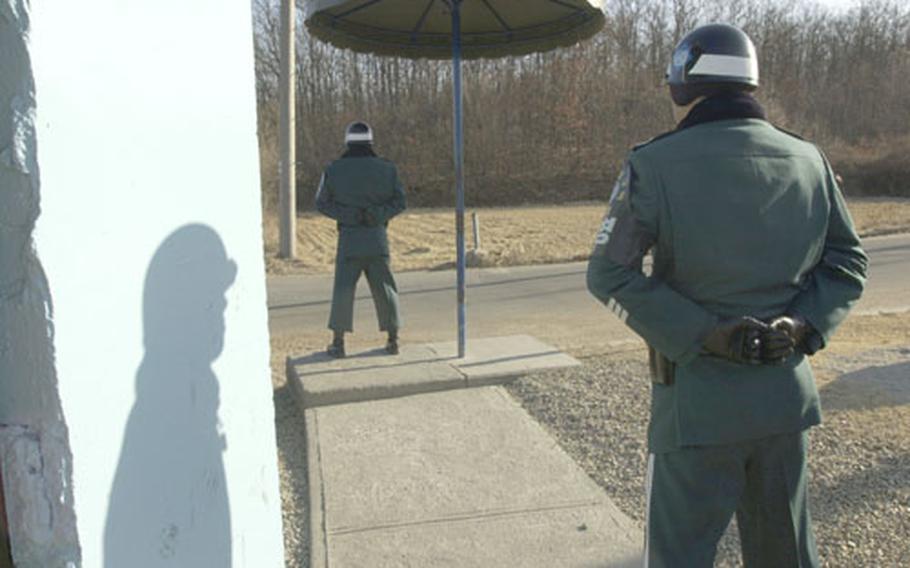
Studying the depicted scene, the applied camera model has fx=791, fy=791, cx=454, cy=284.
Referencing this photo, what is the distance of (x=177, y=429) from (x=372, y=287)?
16.1 feet

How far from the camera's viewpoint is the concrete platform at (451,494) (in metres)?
3.33

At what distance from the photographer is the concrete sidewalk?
3354 millimetres

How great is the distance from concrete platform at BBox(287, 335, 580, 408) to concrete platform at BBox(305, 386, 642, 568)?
6.2 inches

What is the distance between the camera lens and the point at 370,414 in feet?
17.1

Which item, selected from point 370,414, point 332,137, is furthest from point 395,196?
point 332,137

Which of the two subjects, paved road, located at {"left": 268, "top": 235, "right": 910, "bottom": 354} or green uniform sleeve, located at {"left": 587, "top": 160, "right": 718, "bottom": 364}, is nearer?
green uniform sleeve, located at {"left": 587, "top": 160, "right": 718, "bottom": 364}

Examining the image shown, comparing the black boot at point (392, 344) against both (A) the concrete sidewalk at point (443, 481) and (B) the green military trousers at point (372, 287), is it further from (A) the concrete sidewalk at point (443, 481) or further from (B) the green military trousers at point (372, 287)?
(A) the concrete sidewalk at point (443, 481)

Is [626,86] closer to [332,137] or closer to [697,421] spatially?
[332,137]

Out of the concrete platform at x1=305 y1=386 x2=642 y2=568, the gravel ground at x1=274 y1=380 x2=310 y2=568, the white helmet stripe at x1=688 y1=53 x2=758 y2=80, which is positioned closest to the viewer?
the white helmet stripe at x1=688 y1=53 x2=758 y2=80

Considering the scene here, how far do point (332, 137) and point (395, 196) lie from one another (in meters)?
40.0

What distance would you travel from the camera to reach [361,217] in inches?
248

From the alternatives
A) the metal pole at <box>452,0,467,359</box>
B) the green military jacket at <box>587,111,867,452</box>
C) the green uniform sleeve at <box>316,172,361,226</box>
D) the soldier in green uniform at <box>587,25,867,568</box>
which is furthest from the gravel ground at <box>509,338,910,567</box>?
the green uniform sleeve at <box>316,172,361,226</box>

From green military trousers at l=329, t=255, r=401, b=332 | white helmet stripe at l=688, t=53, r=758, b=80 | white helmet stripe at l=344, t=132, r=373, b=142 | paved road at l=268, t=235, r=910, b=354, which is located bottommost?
paved road at l=268, t=235, r=910, b=354

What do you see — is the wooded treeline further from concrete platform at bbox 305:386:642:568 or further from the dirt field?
concrete platform at bbox 305:386:642:568
